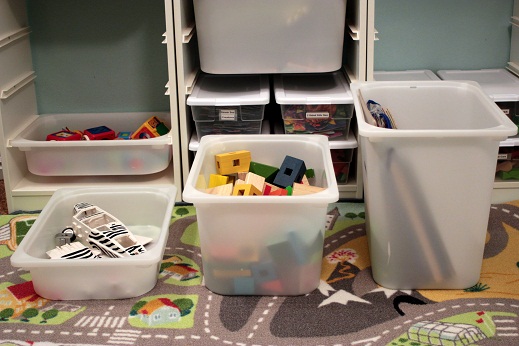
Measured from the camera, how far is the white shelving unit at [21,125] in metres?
1.85

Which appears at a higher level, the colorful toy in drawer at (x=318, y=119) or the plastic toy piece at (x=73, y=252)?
the colorful toy in drawer at (x=318, y=119)

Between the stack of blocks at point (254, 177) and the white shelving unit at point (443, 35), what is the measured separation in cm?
70

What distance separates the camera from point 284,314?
1.37 metres

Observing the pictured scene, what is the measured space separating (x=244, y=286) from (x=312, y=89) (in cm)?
67

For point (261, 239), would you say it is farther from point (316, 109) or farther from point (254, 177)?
point (316, 109)

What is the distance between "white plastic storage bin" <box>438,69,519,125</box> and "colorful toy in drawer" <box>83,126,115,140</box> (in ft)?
3.38

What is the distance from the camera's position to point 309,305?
4.59 ft

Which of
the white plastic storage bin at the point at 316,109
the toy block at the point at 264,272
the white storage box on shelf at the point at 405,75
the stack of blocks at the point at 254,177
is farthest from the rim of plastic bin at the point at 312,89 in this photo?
the toy block at the point at 264,272

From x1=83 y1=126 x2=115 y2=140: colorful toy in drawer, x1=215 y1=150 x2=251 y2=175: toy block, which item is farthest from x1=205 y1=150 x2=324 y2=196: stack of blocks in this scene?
x1=83 y1=126 x2=115 y2=140: colorful toy in drawer

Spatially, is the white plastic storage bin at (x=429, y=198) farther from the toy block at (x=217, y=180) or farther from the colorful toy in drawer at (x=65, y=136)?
the colorful toy in drawer at (x=65, y=136)

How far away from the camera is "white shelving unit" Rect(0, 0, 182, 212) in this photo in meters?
1.85

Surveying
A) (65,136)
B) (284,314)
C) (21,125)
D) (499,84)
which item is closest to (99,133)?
(65,136)

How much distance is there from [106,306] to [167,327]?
165 millimetres

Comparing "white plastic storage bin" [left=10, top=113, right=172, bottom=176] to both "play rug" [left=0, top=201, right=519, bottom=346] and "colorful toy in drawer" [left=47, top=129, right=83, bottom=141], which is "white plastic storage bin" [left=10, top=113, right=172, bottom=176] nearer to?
"colorful toy in drawer" [left=47, top=129, right=83, bottom=141]
